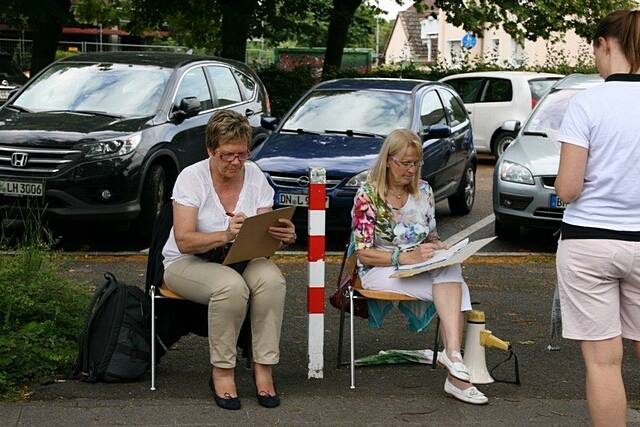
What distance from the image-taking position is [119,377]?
19.5 feet

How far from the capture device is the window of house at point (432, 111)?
12.1 metres

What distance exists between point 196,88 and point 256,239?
6.49 meters

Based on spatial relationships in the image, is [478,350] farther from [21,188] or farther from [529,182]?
[21,188]

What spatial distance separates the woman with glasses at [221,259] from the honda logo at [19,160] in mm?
4489

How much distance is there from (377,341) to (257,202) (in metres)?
1.51

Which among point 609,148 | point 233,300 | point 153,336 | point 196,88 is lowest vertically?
point 153,336

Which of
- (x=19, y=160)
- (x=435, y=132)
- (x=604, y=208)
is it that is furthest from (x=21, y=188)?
(x=604, y=208)

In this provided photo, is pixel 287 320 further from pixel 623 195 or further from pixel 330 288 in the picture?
pixel 623 195

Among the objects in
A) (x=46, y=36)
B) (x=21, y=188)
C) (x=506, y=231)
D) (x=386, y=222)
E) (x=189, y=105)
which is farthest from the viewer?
(x=46, y=36)

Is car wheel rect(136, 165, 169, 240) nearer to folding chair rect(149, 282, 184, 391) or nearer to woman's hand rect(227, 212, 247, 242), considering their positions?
folding chair rect(149, 282, 184, 391)

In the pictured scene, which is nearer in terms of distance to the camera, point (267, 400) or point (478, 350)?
point (267, 400)

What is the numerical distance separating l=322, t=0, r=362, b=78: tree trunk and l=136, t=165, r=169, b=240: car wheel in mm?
14590

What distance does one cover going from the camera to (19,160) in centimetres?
1023

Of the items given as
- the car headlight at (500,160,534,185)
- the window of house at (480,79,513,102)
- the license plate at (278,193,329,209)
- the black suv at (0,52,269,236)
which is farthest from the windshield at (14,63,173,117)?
the window of house at (480,79,513,102)
